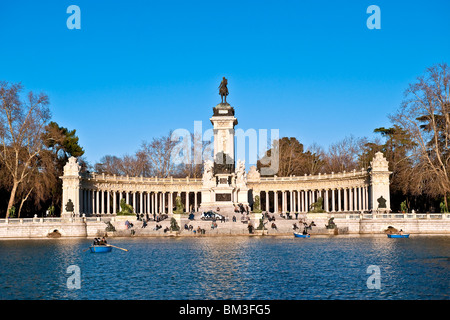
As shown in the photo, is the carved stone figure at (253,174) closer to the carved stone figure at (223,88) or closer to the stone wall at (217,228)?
the carved stone figure at (223,88)

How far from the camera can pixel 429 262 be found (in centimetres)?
3300

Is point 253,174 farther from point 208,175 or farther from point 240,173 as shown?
point 208,175

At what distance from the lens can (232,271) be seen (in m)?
30.7

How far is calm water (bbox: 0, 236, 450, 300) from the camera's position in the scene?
24.6 m

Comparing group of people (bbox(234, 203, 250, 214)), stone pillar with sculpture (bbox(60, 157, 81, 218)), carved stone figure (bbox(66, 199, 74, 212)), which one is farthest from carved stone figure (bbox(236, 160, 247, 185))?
carved stone figure (bbox(66, 199, 74, 212))

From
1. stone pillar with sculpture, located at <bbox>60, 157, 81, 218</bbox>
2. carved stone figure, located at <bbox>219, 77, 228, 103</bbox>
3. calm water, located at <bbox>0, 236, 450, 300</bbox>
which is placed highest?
carved stone figure, located at <bbox>219, 77, 228, 103</bbox>

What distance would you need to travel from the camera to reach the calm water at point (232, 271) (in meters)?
24.6

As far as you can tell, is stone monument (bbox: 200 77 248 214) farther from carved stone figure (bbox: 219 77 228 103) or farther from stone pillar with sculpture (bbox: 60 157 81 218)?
stone pillar with sculpture (bbox: 60 157 81 218)

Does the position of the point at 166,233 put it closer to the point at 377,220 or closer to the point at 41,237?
the point at 41,237

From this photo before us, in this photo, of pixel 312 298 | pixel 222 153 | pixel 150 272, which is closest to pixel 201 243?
pixel 150 272

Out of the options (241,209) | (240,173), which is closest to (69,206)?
(241,209)

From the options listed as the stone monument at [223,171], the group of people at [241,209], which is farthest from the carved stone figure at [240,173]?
the group of people at [241,209]

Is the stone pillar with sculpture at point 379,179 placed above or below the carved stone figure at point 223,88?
below

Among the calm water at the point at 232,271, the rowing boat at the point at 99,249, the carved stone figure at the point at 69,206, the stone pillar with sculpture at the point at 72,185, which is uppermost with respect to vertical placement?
the stone pillar with sculpture at the point at 72,185
